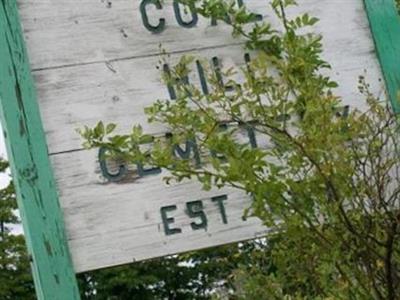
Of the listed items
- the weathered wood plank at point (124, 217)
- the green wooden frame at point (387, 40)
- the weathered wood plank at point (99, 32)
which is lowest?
the weathered wood plank at point (124, 217)

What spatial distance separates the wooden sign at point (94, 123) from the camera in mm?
2328

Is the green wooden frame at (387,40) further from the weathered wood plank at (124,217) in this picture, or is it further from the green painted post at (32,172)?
the green painted post at (32,172)

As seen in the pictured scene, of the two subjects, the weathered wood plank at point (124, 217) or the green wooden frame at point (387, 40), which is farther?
the green wooden frame at point (387, 40)

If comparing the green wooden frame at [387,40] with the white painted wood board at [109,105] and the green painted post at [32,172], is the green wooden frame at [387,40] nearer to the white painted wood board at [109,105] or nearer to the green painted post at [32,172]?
the white painted wood board at [109,105]

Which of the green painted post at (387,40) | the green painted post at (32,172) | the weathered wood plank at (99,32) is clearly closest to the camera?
the green painted post at (32,172)

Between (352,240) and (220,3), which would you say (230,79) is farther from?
(352,240)

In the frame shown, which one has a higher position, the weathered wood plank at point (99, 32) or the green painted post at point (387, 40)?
the weathered wood plank at point (99, 32)

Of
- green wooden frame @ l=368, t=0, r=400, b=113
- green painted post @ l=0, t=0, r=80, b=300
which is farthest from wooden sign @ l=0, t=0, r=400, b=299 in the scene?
green wooden frame @ l=368, t=0, r=400, b=113

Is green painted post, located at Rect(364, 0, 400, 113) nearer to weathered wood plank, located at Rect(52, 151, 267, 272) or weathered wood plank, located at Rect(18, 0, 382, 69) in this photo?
weathered wood plank, located at Rect(18, 0, 382, 69)

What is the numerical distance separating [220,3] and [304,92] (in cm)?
39

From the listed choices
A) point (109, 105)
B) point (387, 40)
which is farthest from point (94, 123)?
point (387, 40)

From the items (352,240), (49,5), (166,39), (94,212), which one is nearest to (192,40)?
(166,39)

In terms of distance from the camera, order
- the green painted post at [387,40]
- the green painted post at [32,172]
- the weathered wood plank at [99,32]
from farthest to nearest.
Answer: the green painted post at [387,40] → the weathered wood plank at [99,32] → the green painted post at [32,172]

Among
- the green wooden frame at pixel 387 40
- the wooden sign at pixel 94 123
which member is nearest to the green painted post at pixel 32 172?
the wooden sign at pixel 94 123
